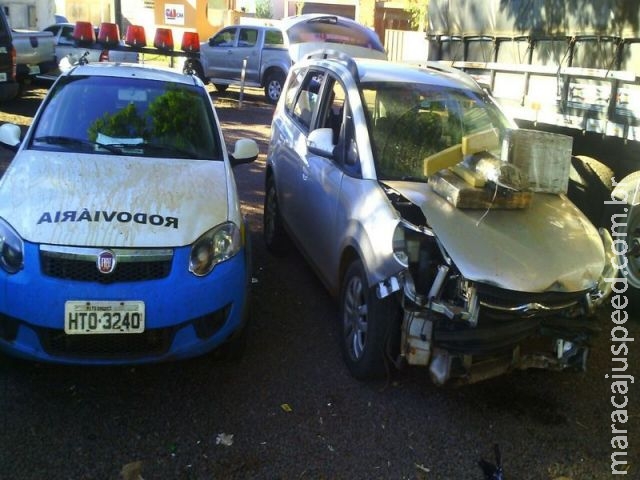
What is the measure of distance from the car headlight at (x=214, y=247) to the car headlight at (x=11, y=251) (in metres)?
0.84

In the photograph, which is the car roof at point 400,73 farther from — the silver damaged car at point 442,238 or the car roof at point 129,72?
the car roof at point 129,72

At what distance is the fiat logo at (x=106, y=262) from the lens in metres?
3.28

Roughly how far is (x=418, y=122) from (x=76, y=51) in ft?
40.4

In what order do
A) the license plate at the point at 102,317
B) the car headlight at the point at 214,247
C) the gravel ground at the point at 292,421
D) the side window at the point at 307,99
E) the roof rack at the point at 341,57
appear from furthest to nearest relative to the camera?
the side window at the point at 307,99 < the roof rack at the point at 341,57 < the car headlight at the point at 214,247 < the license plate at the point at 102,317 < the gravel ground at the point at 292,421

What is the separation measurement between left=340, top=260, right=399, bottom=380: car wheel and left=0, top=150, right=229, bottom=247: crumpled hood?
0.87 meters

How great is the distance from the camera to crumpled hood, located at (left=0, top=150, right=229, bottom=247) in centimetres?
339

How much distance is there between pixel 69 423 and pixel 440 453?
1.86 m

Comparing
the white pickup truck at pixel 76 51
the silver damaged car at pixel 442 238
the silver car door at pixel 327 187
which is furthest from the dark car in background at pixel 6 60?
the silver damaged car at pixel 442 238

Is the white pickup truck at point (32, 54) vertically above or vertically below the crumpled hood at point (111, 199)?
above

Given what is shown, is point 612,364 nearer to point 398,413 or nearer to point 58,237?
point 398,413

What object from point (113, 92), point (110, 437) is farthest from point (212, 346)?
point (113, 92)

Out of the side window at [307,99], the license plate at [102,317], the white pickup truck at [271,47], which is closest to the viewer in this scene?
the license plate at [102,317]

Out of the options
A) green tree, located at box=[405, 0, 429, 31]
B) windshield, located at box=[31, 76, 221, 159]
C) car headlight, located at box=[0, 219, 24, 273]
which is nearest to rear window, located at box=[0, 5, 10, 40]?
windshield, located at box=[31, 76, 221, 159]

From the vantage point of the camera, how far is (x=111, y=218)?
11.5 ft
